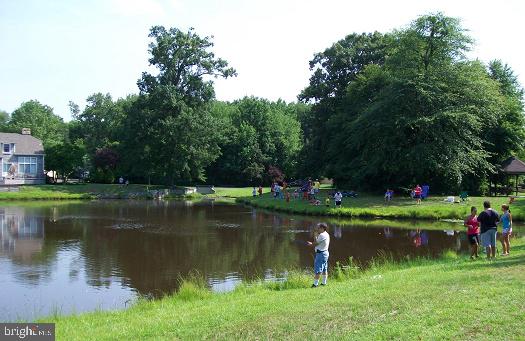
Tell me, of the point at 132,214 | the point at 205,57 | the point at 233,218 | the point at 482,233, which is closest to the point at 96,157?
the point at 205,57

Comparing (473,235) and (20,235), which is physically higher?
(473,235)

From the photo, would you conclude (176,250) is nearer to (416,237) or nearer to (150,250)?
(150,250)

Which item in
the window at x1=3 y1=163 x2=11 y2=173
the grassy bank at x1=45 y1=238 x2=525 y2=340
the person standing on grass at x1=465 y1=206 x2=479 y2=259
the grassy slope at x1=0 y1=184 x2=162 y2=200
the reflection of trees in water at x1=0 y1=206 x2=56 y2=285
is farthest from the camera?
the window at x1=3 y1=163 x2=11 y2=173

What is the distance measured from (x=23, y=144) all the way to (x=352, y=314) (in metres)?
72.3

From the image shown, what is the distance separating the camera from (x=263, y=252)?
2361 centimetres

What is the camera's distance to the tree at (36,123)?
Result: 337 feet

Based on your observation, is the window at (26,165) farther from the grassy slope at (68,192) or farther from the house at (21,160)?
the grassy slope at (68,192)

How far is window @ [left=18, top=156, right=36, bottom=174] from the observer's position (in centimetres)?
7025

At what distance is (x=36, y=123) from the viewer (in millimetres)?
107500

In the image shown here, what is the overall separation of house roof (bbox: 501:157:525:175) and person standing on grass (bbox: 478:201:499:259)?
3186 centimetres

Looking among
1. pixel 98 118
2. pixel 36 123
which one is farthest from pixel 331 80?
pixel 36 123

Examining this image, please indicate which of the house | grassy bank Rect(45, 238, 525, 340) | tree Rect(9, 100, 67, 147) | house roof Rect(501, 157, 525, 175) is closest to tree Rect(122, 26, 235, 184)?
the house

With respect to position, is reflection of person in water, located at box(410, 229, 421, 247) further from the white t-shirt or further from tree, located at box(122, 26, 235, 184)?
tree, located at box(122, 26, 235, 184)

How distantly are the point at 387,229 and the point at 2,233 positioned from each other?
22.5 meters
